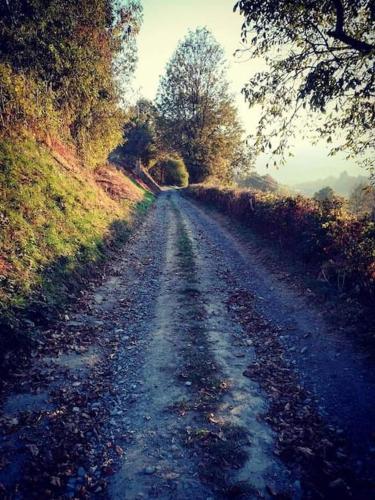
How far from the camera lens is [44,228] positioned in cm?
1116

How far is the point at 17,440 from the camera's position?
498 centimetres

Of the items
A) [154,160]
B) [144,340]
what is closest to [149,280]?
[144,340]

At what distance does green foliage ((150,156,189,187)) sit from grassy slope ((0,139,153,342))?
50.2 m

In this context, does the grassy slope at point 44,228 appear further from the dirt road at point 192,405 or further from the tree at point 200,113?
the tree at point 200,113

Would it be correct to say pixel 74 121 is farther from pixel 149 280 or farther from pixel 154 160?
pixel 154 160

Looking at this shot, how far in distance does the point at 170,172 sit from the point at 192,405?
216 feet

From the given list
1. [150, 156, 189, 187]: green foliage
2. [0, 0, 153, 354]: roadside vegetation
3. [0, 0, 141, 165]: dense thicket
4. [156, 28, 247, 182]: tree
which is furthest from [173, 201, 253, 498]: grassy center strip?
[150, 156, 189, 187]: green foliage

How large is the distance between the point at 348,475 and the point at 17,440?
5.04 m

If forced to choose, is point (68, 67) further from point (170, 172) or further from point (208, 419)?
point (170, 172)

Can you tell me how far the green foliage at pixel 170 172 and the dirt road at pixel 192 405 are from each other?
59.4m

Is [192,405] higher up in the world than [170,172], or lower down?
lower down

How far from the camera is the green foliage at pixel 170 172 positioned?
67194 mm

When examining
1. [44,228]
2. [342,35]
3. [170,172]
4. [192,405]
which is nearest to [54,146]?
[44,228]

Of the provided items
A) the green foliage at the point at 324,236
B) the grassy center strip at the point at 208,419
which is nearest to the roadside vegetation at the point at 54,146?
the grassy center strip at the point at 208,419
